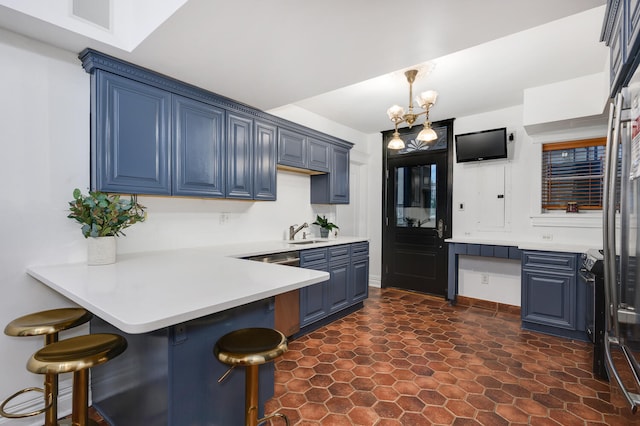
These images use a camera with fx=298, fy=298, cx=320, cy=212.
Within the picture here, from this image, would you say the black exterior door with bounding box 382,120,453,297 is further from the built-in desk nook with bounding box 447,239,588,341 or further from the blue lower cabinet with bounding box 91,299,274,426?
the blue lower cabinet with bounding box 91,299,274,426

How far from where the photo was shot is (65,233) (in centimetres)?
201

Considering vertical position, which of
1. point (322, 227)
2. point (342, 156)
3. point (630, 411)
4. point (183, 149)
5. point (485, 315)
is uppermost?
point (342, 156)

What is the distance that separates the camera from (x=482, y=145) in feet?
13.5

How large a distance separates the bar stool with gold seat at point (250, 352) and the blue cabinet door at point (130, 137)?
1.47 meters

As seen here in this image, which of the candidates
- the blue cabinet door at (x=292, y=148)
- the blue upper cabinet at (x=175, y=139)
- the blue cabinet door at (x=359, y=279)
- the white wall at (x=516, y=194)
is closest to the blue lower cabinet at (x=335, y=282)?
the blue cabinet door at (x=359, y=279)

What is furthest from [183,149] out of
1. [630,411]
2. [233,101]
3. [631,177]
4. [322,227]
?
[630,411]

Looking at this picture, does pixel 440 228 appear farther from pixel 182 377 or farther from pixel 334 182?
pixel 182 377

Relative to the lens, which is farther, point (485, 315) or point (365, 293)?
point (365, 293)

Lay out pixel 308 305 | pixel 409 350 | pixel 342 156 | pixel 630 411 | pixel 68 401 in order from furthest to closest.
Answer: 1. pixel 342 156
2. pixel 308 305
3. pixel 409 350
4. pixel 68 401
5. pixel 630 411

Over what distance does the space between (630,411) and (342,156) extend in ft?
12.7

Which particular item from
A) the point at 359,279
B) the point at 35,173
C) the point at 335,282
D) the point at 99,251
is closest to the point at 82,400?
the point at 99,251

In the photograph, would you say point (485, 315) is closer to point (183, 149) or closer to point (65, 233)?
point (183, 149)

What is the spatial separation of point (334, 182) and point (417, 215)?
156 cm

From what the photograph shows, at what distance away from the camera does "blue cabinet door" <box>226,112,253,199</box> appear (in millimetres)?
2877
